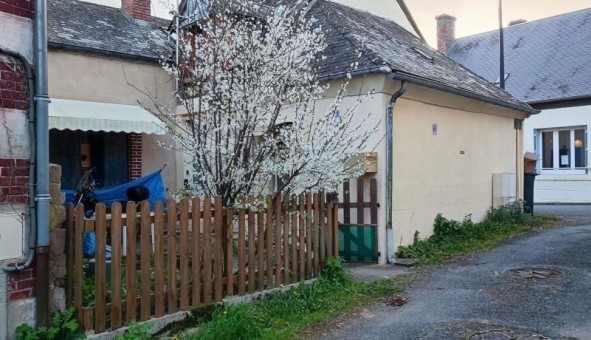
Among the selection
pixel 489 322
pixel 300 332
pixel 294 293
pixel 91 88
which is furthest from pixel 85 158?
pixel 489 322

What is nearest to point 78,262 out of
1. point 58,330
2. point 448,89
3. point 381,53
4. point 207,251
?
point 58,330

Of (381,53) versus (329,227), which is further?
(381,53)

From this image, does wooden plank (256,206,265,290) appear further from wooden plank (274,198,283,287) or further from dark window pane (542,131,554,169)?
dark window pane (542,131,554,169)

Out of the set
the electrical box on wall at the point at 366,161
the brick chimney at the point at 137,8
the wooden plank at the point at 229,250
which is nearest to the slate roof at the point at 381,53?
the electrical box on wall at the point at 366,161

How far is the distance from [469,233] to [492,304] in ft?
16.1

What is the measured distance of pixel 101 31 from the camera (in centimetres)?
1302

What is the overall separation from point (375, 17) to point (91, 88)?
785cm

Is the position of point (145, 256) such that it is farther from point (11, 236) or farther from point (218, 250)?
point (11, 236)

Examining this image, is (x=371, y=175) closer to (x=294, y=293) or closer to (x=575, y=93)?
(x=294, y=293)

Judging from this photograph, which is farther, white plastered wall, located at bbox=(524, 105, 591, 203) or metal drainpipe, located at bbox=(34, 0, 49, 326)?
white plastered wall, located at bbox=(524, 105, 591, 203)

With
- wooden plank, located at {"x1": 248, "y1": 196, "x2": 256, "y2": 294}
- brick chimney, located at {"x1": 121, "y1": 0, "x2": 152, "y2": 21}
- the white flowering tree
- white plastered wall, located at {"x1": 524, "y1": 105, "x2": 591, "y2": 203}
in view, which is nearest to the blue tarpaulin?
the white flowering tree

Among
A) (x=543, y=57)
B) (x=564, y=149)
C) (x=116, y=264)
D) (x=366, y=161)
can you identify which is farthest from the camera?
(x=543, y=57)

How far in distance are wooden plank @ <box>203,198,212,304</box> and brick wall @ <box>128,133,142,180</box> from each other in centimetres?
770

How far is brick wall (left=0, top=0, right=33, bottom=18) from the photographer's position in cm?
450
